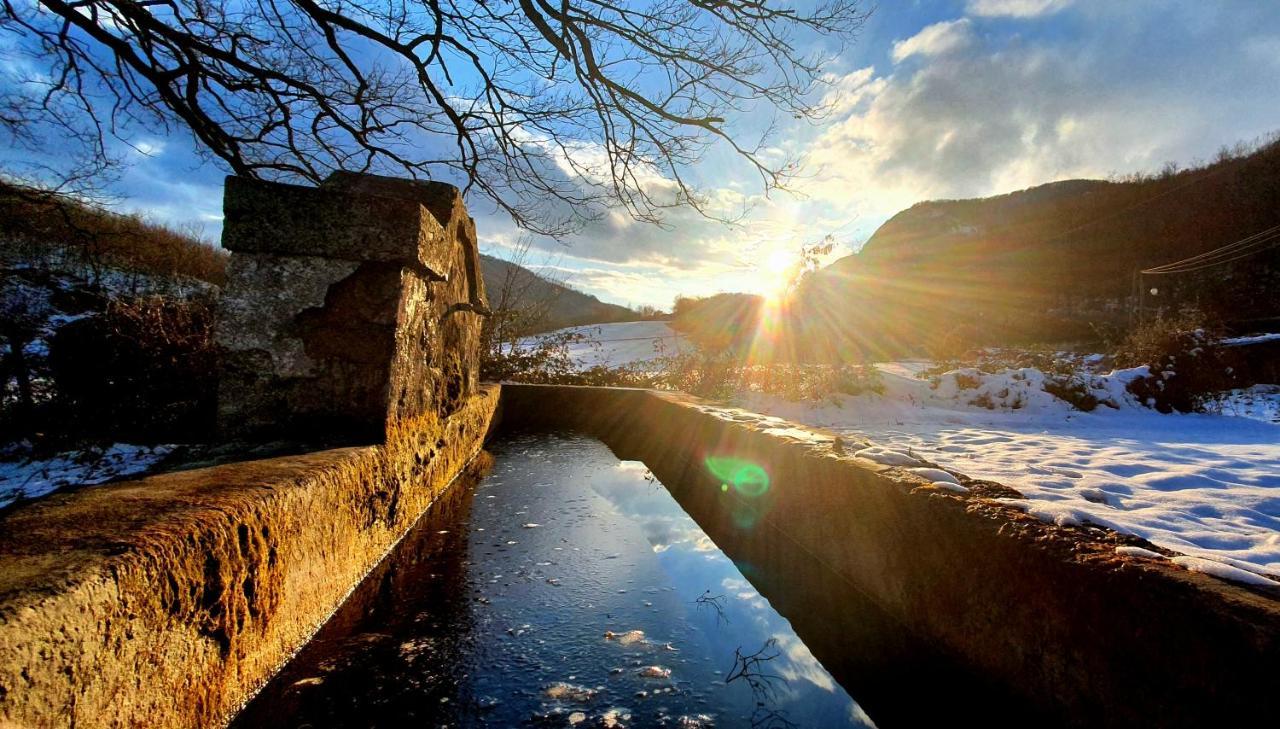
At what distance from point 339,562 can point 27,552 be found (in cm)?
98

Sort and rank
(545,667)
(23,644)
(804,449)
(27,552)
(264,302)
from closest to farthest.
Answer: (23,644), (27,552), (545,667), (264,302), (804,449)

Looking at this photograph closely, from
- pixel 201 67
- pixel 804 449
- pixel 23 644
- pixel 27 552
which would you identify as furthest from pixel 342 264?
pixel 201 67

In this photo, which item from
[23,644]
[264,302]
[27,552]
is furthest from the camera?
[264,302]

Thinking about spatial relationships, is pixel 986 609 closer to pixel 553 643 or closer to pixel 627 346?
pixel 553 643

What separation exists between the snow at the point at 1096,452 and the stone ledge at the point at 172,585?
2.12m

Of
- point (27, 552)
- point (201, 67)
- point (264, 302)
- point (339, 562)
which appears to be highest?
point (201, 67)

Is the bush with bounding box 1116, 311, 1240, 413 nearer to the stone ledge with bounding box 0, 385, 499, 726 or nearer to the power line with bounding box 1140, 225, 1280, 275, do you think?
the stone ledge with bounding box 0, 385, 499, 726

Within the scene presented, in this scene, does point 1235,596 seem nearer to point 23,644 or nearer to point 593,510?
point 23,644

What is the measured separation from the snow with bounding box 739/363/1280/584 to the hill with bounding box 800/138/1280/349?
25.1 ft

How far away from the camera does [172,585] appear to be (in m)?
0.97

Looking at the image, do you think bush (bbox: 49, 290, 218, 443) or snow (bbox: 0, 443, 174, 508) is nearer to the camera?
snow (bbox: 0, 443, 174, 508)

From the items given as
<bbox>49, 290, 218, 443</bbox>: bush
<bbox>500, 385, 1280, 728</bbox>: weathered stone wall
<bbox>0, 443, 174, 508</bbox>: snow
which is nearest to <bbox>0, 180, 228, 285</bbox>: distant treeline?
<bbox>49, 290, 218, 443</bbox>: bush

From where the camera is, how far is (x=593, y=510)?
3.02 meters

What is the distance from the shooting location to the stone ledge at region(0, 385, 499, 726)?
718mm
